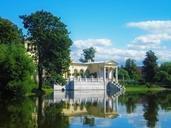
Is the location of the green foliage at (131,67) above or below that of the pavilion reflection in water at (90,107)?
above

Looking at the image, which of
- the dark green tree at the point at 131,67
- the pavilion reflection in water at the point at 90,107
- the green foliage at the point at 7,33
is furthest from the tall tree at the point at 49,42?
the dark green tree at the point at 131,67

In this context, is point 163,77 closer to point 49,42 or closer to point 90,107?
point 49,42

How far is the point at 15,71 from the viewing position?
1941 inches

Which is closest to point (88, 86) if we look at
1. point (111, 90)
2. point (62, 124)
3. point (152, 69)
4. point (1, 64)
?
point (111, 90)

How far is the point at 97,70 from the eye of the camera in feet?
346

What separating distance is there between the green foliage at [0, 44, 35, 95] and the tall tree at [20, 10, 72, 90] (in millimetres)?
16427

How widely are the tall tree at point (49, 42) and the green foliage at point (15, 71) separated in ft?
53.9

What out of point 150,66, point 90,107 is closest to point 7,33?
point 90,107

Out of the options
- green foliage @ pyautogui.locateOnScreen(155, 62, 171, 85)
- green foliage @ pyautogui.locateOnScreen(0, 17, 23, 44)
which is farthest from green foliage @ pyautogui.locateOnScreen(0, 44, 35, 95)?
green foliage @ pyautogui.locateOnScreen(155, 62, 171, 85)

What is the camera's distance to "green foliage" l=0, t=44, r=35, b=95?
49.0 m

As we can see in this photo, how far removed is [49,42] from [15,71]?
1870 cm

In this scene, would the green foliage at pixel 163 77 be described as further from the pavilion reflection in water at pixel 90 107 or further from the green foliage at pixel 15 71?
the green foliage at pixel 15 71

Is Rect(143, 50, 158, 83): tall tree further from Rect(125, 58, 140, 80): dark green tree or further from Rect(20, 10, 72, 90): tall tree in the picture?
Rect(20, 10, 72, 90): tall tree

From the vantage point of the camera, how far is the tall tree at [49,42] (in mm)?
67125
